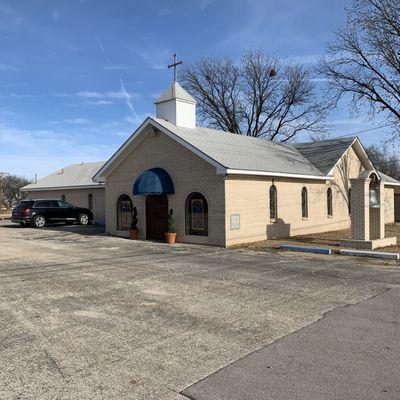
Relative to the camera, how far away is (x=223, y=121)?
4609 centimetres

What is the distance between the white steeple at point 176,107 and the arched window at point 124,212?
4415mm

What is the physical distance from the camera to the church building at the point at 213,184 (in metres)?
17.3

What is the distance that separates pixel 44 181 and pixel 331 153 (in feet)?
76.6

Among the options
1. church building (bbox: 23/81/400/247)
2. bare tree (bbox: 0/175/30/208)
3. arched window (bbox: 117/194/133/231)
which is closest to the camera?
church building (bbox: 23/81/400/247)

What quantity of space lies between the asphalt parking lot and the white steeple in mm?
9341

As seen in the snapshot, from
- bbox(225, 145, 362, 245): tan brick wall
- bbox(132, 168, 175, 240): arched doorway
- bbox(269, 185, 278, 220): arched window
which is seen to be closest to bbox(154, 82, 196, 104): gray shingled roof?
bbox(132, 168, 175, 240): arched doorway

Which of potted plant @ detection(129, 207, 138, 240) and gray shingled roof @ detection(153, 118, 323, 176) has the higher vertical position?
gray shingled roof @ detection(153, 118, 323, 176)

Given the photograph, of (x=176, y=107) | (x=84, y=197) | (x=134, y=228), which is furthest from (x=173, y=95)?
(x=84, y=197)

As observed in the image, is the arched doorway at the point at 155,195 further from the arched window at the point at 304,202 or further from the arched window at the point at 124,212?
the arched window at the point at 304,202

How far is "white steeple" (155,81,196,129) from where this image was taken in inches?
825

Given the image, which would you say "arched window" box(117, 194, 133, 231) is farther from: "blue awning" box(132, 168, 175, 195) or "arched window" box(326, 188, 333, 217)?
"arched window" box(326, 188, 333, 217)

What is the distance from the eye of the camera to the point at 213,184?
17172 mm

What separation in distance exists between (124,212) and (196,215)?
5.09 m

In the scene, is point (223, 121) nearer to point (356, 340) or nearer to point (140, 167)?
point (140, 167)
